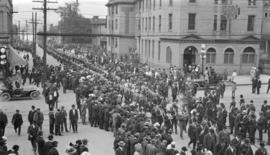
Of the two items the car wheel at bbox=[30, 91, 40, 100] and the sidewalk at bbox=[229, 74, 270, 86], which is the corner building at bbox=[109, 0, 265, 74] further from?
the car wheel at bbox=[30, 91, 40, 100]

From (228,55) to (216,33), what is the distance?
309cm

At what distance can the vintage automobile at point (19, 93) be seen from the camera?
94.3 ft

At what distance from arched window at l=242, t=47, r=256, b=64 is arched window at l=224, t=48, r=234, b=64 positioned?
A: 5.21 feet

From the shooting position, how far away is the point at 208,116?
822 inches

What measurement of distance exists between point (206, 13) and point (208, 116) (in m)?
26.8

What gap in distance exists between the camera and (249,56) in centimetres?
4584

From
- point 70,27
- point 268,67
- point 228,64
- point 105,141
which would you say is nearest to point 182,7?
point 228,64

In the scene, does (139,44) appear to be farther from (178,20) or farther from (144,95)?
(144,95)

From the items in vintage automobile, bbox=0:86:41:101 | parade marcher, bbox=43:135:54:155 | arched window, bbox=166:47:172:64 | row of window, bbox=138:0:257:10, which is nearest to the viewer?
parade marcher, bbox=43:135:54:155

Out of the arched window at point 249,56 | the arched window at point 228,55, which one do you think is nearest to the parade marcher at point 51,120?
the arched window at point 228,55

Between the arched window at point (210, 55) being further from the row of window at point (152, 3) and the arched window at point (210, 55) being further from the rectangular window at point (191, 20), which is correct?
the row of window at point (152, 3)

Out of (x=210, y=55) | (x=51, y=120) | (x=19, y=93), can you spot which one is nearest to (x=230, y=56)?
(x=210, y=55)

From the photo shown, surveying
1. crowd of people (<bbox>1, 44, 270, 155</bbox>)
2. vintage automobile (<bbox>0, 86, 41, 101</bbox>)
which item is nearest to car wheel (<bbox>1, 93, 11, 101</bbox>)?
vintage automobile (<bbox>0, 86, 41, 101</bbox>)

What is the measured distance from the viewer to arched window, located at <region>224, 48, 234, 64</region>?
45.0 m
